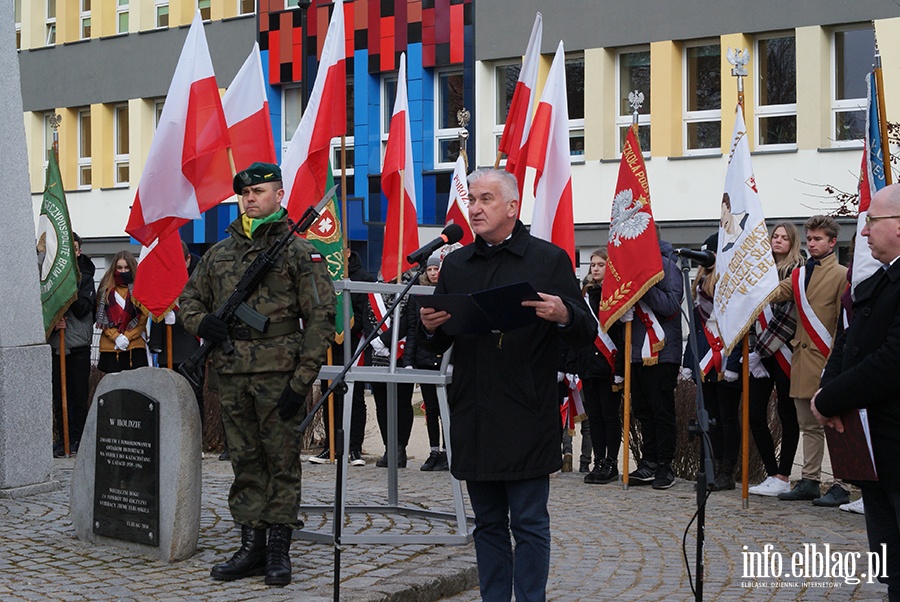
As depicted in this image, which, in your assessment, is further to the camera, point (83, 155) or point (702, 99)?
point (83, 155)

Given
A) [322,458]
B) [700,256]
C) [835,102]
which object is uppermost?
[835,102]

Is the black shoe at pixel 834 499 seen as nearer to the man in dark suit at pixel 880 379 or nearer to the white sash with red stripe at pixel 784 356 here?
the white sash with red stripe at pixel 784 356

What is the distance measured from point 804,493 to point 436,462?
3.66 metres

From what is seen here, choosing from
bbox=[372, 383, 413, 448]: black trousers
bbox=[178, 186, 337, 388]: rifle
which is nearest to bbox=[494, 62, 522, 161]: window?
bbox=[372, 383, 413, 448]: black trousers

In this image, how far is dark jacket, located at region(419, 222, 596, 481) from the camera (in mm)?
5680

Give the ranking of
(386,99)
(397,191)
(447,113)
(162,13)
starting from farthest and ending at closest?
1. (162,13)
2. (386,99)
3. (447,113)
4. (397,191)

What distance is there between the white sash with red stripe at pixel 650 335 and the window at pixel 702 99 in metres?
14.5

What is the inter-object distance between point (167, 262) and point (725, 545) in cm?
608

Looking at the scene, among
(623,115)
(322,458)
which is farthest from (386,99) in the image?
(322,458)

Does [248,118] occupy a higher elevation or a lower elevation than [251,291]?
higher

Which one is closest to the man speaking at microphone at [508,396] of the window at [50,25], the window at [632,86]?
the window at [632,86]

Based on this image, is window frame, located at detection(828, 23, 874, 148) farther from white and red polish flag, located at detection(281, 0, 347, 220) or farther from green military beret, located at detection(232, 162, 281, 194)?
green military beret, located at detection(232, 162, 281, 194)

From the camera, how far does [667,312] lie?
35.5ft

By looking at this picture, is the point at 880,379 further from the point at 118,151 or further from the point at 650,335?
the point at 118,151
